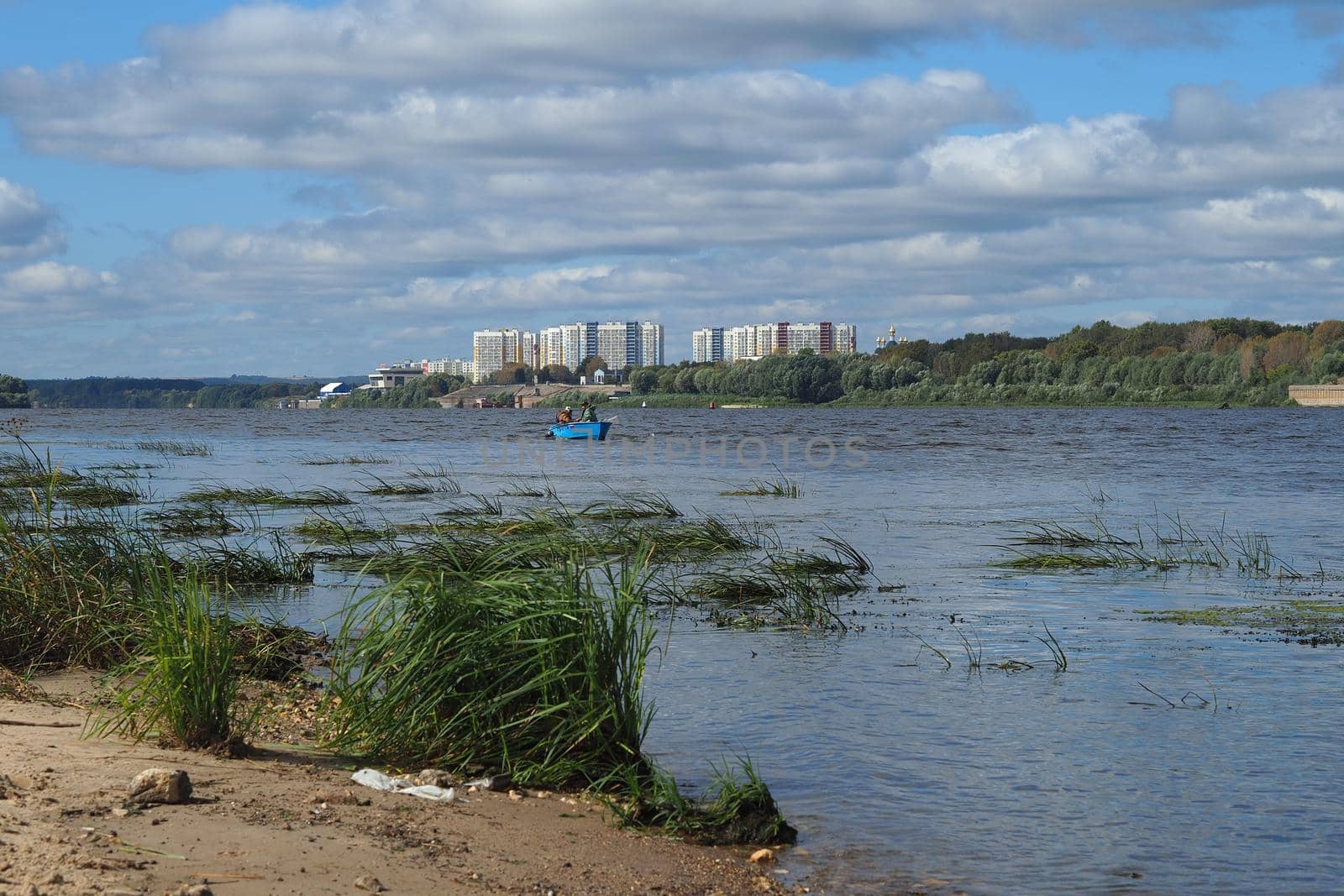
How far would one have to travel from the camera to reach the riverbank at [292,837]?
533 cm

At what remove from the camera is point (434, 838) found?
20.1 feet

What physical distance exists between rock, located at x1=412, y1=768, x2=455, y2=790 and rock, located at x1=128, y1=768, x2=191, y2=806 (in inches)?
49.7

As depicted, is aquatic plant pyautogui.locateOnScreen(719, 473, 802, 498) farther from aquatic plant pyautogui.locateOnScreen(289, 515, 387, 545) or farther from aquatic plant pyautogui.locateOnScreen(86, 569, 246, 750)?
aquatic plant pyautogui.locateOnScreen(86, 569, 246, 750)

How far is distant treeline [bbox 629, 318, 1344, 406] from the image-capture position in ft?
457

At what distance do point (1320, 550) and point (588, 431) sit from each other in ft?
144

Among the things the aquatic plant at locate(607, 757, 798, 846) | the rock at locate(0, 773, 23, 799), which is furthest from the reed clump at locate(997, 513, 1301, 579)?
the rock at locate(0, 773, 23, 799)

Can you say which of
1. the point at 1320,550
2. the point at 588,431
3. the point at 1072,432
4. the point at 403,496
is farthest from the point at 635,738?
the point at 1072,432

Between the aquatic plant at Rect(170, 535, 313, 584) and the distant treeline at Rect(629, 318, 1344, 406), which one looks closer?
the aquatic plant at Rect(170, 535, 313, 584)

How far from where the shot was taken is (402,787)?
6902 mm

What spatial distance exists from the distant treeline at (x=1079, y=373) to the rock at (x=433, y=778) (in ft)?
451

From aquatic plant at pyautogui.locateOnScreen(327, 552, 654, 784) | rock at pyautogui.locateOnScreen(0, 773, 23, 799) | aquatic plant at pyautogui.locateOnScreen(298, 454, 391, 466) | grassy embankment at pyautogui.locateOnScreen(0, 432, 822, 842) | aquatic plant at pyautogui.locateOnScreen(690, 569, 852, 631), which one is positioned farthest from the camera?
aquatic plant at pyautogui.locateOnScreen(298, 454, 391, 466)

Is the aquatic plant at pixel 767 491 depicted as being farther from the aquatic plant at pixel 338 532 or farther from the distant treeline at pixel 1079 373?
the distant treeline at pixel 1079 373

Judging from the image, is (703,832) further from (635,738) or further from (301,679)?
(301,679)

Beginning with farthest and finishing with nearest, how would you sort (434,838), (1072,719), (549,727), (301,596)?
(301,596) < (1072,719) < (549,727) < (434,838)
